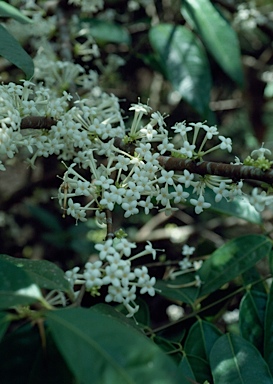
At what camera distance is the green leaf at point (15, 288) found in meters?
0.93

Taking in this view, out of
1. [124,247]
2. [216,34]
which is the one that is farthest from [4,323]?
[216,34]

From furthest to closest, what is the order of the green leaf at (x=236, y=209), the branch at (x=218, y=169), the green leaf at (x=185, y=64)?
the green leaf at (x=185, y=64), the green leaf at (x=236, y=209), the branch at (x=218, y=169)

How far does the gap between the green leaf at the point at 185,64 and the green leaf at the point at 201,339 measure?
80 cm

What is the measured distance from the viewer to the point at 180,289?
1.76m

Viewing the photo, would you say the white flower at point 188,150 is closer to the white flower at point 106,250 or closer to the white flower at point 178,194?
the white flower at point 178,194

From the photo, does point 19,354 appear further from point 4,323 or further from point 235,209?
point 235,209

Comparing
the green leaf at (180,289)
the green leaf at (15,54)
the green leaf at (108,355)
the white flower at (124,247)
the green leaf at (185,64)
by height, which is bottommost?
the green leaf at (180,289)

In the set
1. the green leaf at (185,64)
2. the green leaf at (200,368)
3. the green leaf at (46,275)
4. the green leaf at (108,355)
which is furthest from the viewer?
the green leaf at (185,64)

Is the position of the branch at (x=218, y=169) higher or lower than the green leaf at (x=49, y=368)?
higher

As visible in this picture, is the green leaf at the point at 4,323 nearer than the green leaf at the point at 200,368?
Yes

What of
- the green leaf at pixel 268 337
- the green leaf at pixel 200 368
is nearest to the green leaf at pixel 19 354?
the green leaf at pixel 200 368

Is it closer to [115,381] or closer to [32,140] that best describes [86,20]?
[32,140]

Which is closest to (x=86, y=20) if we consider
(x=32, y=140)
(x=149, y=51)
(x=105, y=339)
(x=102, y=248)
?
(x=149, y=51)

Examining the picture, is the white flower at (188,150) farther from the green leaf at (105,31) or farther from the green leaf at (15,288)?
the green leaf at (105,31)
